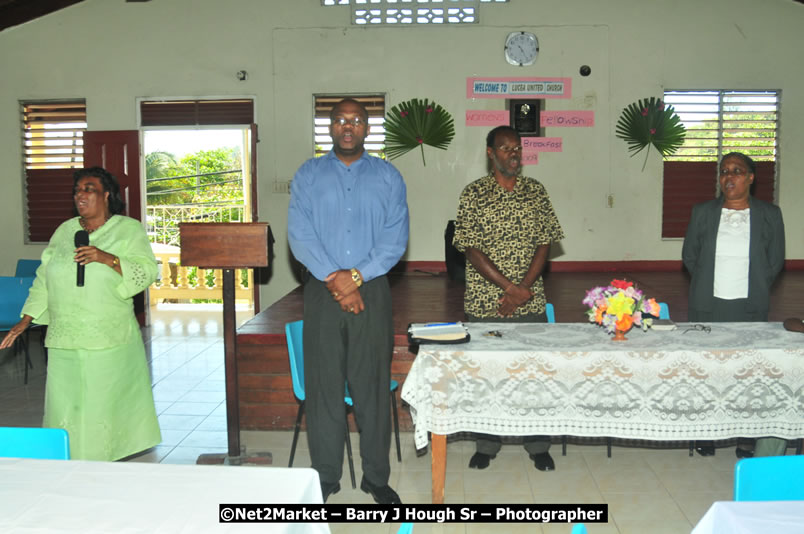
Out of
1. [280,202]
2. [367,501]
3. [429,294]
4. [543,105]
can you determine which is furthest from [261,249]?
[543,105]

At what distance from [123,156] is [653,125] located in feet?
20.4

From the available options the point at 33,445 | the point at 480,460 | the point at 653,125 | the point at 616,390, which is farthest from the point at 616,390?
the point at 653,125

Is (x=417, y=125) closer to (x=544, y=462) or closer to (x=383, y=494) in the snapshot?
(x=544, y=462)

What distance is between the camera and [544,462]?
11.8 ft

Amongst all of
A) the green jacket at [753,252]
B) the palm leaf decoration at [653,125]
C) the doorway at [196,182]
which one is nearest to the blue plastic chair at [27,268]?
the doorway at [196,182]

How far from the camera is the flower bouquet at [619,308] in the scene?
9.73 feet

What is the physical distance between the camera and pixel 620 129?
26.3ft

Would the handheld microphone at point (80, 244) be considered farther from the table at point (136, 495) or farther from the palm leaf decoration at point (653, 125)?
the palm leaf decoration at point (653, 125)

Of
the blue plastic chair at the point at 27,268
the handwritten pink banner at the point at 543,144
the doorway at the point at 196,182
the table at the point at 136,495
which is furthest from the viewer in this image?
the doorway at the point at 196,182

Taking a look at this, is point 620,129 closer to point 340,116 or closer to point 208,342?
point 208,342

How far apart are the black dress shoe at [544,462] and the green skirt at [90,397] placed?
2085mm

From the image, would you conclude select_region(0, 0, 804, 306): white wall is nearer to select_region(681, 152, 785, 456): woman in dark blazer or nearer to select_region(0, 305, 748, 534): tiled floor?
select_region(0, 305, 748, 534): tiled floor

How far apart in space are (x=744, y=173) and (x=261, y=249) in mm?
2460

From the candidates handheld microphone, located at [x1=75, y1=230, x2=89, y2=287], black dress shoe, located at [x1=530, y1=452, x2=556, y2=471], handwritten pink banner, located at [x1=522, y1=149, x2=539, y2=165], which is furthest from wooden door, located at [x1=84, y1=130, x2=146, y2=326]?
black dress shoe, located at [x1=530, y1=452, x2=556, y2=471]
